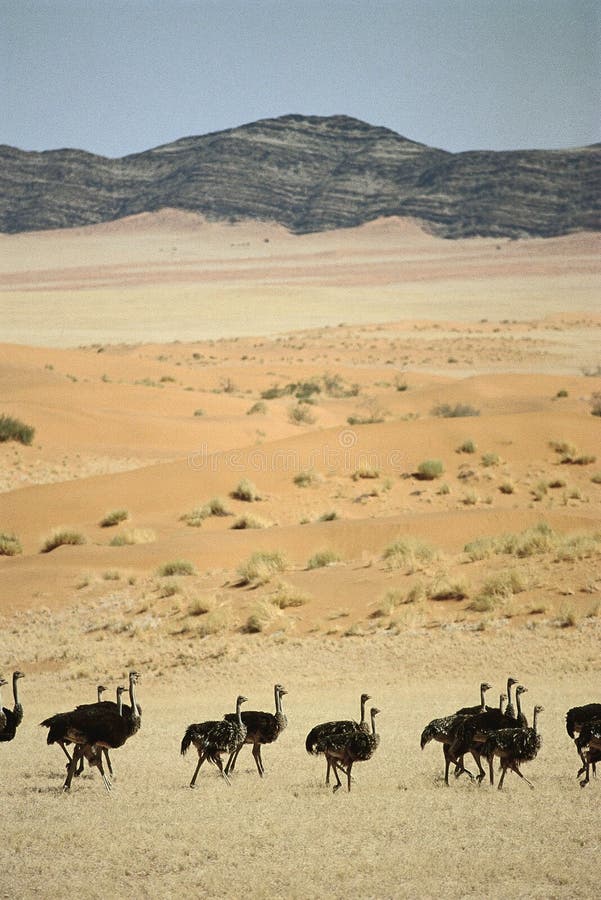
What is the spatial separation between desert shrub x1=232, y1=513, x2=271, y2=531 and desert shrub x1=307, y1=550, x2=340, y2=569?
4.36 m

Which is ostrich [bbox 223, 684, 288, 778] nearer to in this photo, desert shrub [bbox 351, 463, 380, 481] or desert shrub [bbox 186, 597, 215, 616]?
desert shrub [bbox 186, 597, 215, 616]

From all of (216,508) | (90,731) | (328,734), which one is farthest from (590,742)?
(216,508)

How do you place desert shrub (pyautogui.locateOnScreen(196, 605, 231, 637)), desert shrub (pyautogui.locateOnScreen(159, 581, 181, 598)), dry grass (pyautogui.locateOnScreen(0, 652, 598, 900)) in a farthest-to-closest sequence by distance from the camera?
desert shrub (pyautogui.locateOnScreen(159, 581, 181, 598))
desert shrub (pyautogui.locateOnScreen(196, 605, 231, 637))
dry grass (pyautogui.locateOnScreen(0, 652, 598, 900))

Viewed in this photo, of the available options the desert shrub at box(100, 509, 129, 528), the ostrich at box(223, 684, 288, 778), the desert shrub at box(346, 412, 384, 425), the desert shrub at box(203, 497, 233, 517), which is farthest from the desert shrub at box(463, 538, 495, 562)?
the desert shrub at box(346, 412, 384, 425)

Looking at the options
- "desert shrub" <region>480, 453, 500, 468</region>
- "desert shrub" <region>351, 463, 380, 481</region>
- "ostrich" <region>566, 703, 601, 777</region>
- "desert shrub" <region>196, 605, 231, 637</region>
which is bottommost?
"ostrich" <region>566, 703, 601, 777</region>

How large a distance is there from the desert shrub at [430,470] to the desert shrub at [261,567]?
969cm

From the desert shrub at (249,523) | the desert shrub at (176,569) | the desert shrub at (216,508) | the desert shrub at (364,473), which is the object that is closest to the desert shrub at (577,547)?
the desert shrub at (176,569)

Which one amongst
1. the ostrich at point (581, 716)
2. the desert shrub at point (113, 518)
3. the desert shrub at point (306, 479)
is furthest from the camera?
the desert shrub at point (306, 479)

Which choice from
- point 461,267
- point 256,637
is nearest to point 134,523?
point 256,637

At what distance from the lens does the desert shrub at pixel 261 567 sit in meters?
20.4

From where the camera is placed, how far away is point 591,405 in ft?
138

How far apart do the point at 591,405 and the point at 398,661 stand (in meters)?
27.4

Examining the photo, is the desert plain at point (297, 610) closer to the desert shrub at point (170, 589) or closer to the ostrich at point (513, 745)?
the desert shrub at point (170, 589)

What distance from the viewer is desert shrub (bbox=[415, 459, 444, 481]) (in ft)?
100
